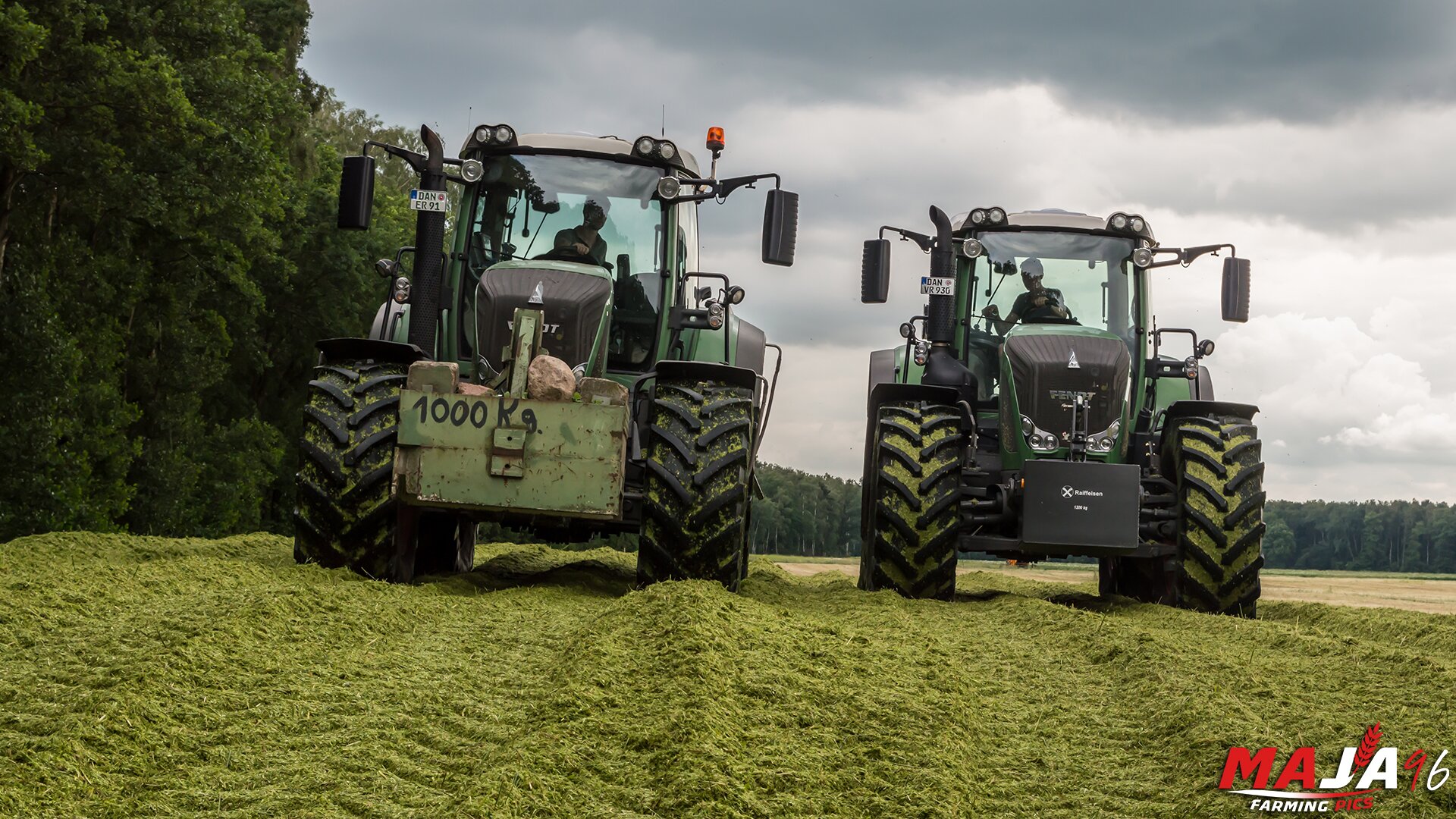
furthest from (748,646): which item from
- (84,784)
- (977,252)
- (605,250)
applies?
(977,252)

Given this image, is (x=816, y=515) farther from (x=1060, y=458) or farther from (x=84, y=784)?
(x=84, y=784)

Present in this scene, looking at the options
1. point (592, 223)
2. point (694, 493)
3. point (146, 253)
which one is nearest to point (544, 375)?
point (694, 493)

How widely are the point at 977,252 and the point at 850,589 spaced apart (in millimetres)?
2708

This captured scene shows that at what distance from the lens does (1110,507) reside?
31.8 ft

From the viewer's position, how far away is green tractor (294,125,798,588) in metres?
7.81

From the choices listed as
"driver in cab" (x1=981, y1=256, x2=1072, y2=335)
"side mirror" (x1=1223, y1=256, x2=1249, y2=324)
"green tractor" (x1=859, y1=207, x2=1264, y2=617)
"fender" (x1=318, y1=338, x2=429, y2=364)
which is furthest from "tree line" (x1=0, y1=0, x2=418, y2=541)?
"side mirror" (x1=1223, y1=256, x2=1249, y2=324)

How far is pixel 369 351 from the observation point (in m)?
8.70

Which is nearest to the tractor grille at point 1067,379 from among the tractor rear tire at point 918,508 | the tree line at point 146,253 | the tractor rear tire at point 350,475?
the tractor rear tire at point 918,508

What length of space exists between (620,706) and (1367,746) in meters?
2.46

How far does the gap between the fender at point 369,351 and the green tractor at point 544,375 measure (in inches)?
0.6

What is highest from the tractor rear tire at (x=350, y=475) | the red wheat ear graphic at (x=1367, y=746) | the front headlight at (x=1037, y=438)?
the front headlight at (x=1037, y=438)

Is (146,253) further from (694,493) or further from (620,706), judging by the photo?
(620,706)

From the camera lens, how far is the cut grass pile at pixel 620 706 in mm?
4203

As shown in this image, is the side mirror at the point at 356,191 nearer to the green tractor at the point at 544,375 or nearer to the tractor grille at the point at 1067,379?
the green tractor at the point at 544,375
